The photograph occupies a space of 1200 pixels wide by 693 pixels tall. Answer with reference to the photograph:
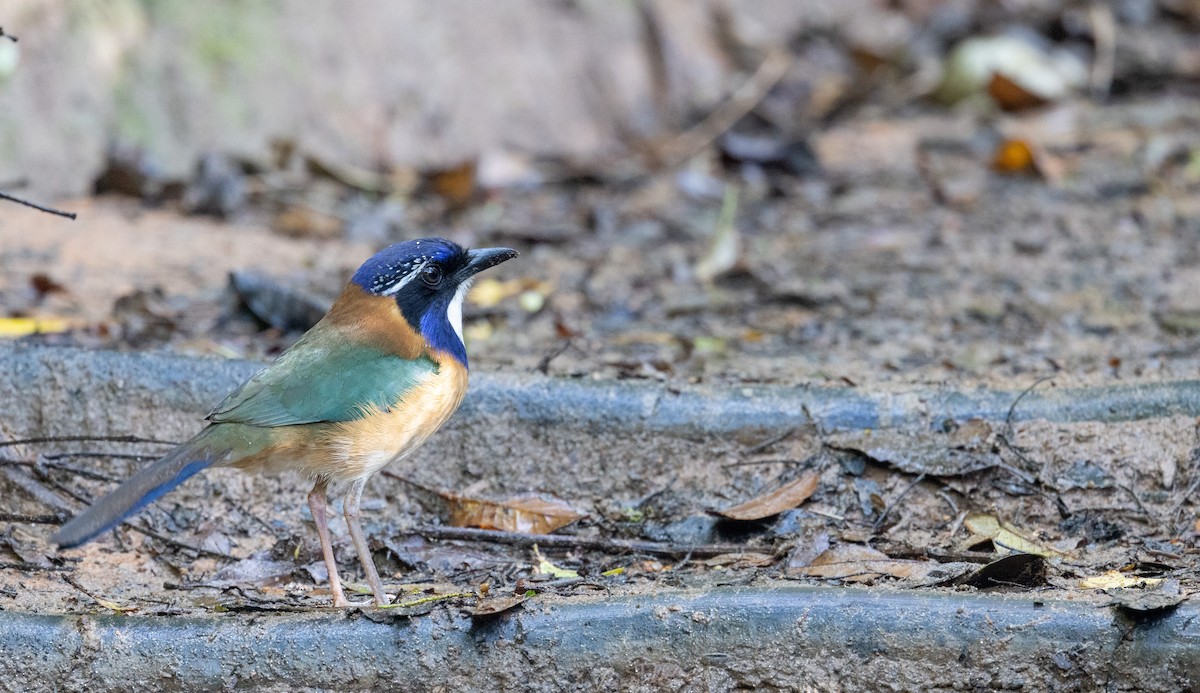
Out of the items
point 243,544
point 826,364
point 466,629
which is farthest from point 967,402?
point 243,544

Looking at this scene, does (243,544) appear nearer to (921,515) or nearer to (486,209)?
(921,515)

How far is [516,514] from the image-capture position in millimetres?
4340

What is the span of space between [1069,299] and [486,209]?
140 inches

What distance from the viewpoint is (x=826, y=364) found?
5.29m

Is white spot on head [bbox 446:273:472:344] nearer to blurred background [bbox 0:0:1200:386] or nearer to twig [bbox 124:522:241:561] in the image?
blurred background [bbox 0:0:1200:386]

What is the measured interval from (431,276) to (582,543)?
947 mm

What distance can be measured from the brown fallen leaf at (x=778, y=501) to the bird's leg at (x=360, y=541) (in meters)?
1.08

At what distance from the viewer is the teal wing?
3812mm

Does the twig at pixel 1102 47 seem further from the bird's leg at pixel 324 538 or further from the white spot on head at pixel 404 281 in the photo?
the bird's leg at pixel 324 538

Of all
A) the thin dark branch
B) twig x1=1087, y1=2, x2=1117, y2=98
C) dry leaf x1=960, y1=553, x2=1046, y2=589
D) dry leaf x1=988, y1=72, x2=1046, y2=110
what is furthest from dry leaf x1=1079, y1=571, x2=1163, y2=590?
twig x1=1087, y1=2, x2=1117, y2=98

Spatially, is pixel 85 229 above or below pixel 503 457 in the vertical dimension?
above

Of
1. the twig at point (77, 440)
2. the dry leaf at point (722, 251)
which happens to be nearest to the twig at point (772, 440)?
the twig at point (77, 440)

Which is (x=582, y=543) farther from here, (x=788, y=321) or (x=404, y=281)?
(x=788, y=321)

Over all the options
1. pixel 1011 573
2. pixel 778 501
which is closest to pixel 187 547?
pixel 778 501
